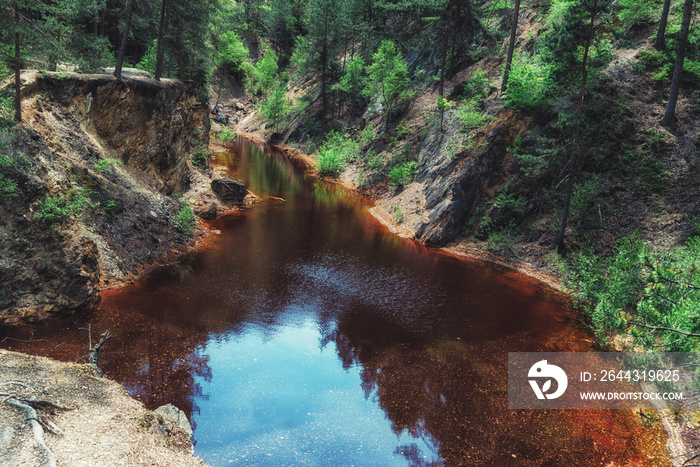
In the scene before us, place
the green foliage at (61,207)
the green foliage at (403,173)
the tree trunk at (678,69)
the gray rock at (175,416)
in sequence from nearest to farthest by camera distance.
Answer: the gray rock at (175,416)
the green foliage at (61,207)
the tree trunk at (678,69)
the green foliage at (403,173)

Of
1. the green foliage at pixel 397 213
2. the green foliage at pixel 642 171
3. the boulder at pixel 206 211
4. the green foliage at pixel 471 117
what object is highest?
the green foliage at pixel 471 117

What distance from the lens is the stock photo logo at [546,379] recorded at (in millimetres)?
10891

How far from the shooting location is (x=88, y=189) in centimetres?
1524

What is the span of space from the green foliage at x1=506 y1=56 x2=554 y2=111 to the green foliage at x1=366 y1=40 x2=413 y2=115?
12937mm

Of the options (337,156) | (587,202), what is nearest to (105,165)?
(587,202)

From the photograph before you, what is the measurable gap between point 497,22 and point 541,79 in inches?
569

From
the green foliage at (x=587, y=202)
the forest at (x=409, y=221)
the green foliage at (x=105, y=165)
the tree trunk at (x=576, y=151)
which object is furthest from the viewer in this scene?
the green foliage at (x=587, y=202)

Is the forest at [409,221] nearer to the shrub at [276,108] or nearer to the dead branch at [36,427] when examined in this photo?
the dead branch at [36,427]

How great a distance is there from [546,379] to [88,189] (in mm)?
17140

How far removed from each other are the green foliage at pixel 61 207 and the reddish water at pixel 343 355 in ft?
9.74

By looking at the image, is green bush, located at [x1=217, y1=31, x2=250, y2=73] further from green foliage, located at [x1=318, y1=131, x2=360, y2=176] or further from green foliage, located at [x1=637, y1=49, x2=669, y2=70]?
green foliage, located at [x1=637, y1=49, x2=669, y2=70]

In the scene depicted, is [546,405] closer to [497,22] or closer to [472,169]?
[472,169]

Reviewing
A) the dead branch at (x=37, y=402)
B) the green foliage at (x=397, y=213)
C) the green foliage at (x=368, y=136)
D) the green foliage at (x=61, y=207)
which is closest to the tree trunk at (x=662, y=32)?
the green foliage at (x=397, y=213)

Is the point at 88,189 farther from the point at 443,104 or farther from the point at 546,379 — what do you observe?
the point at 443,104
